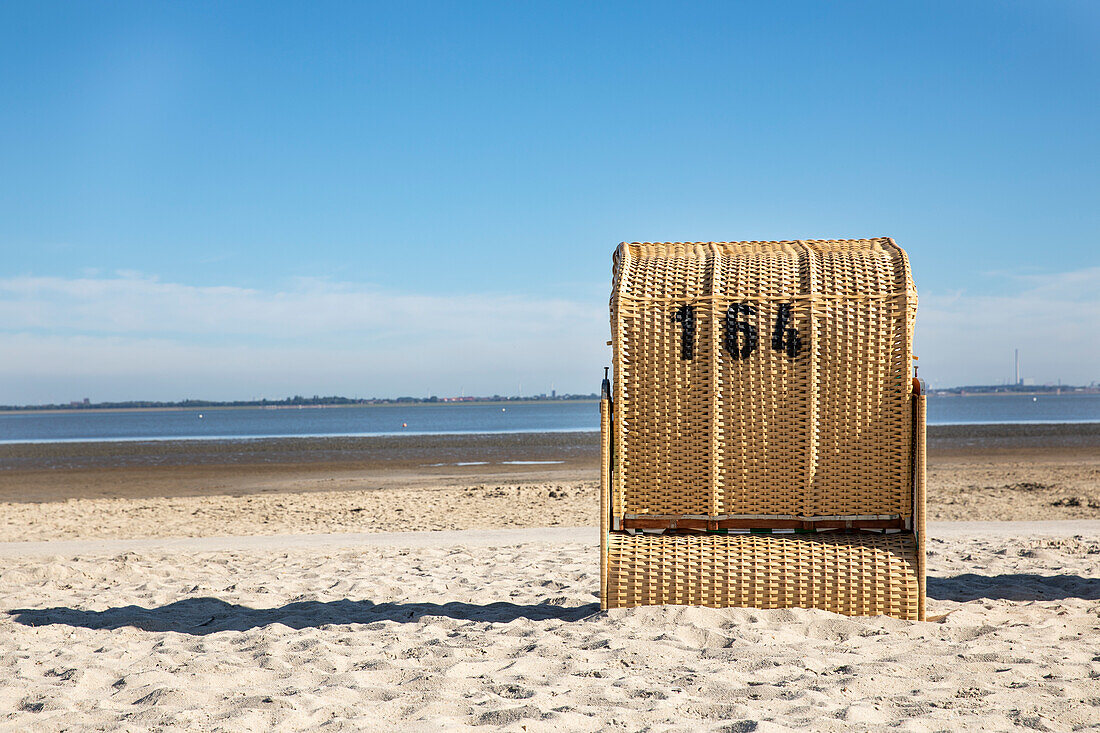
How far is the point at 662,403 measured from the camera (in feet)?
16.8

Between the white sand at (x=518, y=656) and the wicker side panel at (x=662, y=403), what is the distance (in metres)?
0.70

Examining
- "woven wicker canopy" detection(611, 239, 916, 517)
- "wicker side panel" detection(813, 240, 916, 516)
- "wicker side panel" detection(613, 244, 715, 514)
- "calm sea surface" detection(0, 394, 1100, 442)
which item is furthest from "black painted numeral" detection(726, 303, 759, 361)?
"calm sea surface" detection(0, 394, 1100, 442)

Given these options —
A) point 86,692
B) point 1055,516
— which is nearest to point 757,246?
point 86,692

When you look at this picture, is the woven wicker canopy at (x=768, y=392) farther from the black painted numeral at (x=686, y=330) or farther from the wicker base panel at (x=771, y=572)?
the wicker base panel at (x=771, y=572)

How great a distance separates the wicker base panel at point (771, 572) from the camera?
Result: 5.03 metres

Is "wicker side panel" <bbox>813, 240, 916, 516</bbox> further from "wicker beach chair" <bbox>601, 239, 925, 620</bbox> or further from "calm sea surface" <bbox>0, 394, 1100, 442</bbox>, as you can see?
"calm sea surface" <bbox>0, 394, 1100, 442</bbox>

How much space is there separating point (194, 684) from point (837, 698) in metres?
2.98

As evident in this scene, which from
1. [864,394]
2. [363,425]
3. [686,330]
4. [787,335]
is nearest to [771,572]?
[864,394]

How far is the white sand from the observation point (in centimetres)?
356

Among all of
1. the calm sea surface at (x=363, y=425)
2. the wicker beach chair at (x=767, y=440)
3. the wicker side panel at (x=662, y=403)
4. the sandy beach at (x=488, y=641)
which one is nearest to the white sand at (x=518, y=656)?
the sandy beach at (x=488, y=641)

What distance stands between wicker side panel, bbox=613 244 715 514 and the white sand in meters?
0.70

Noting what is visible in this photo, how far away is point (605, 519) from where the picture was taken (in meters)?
5.13

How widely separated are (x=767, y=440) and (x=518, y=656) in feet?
6.31

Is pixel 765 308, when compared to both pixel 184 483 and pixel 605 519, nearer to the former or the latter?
pixel 605 519
